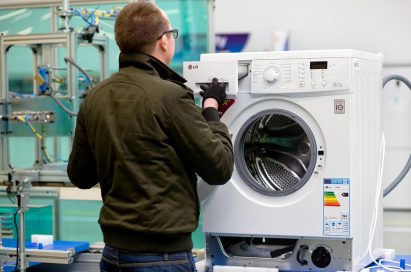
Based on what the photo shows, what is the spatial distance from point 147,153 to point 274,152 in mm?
1148

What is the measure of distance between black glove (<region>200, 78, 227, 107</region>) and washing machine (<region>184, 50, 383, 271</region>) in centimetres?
7

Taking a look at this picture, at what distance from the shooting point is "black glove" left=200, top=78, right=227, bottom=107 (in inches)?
115

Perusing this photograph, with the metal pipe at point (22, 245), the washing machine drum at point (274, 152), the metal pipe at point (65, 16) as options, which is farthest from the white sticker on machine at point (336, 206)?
the metal pipe at point (65, 16)

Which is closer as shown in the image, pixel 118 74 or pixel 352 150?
pixel 118 74

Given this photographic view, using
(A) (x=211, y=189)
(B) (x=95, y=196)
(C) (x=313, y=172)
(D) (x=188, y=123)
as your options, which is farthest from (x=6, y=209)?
(D) (x=188, y=123)

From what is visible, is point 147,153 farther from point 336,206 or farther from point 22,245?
point 22,245

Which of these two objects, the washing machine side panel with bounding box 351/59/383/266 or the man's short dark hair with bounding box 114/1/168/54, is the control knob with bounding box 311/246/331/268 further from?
the man's short dark hair with bounding box 114/1/168/54

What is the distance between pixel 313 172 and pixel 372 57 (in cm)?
61

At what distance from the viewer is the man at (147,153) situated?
231 cm

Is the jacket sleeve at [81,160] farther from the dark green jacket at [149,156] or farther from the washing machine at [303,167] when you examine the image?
the washing machine at [303,167]

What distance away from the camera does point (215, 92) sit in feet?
9.60

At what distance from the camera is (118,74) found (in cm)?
244

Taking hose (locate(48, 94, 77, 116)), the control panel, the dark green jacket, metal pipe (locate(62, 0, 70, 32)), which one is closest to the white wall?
metal pipe (locate(62, 0, 70, 32))

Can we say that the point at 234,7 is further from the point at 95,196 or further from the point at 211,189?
the point at 211,189
